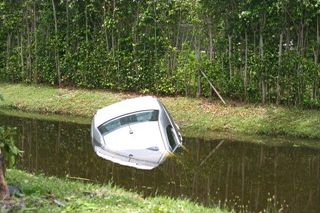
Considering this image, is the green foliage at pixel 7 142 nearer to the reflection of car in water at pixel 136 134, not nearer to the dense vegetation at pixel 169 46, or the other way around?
the reflection of car in water at pixel 136 134

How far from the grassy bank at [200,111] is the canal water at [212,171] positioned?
43.6 inches

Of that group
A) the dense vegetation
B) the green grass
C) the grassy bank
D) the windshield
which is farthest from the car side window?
the dense vegetation

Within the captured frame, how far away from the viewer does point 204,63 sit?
18.0m

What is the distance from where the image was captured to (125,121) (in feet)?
42.1

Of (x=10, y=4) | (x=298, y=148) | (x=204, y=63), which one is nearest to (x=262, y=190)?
(x=298, y=148)

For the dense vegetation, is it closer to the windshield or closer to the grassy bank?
the grassy bank

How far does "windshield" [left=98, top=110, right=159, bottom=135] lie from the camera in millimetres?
12789

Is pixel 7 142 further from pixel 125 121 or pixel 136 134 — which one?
pixel 125 121

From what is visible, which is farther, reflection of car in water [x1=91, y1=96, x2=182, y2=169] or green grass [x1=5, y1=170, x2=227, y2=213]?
reflection of car in water [x1=91, y1=96, x2=182, y2=169]

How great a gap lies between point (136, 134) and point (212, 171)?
1.93 metres

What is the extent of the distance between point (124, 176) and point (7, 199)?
4.36 meters

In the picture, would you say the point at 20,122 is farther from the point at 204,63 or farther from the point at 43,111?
the point at 204,63

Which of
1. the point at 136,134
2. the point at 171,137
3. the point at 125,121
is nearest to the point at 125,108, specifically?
the point at 125,121

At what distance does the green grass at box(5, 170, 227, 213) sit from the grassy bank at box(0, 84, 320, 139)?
7039 mm
